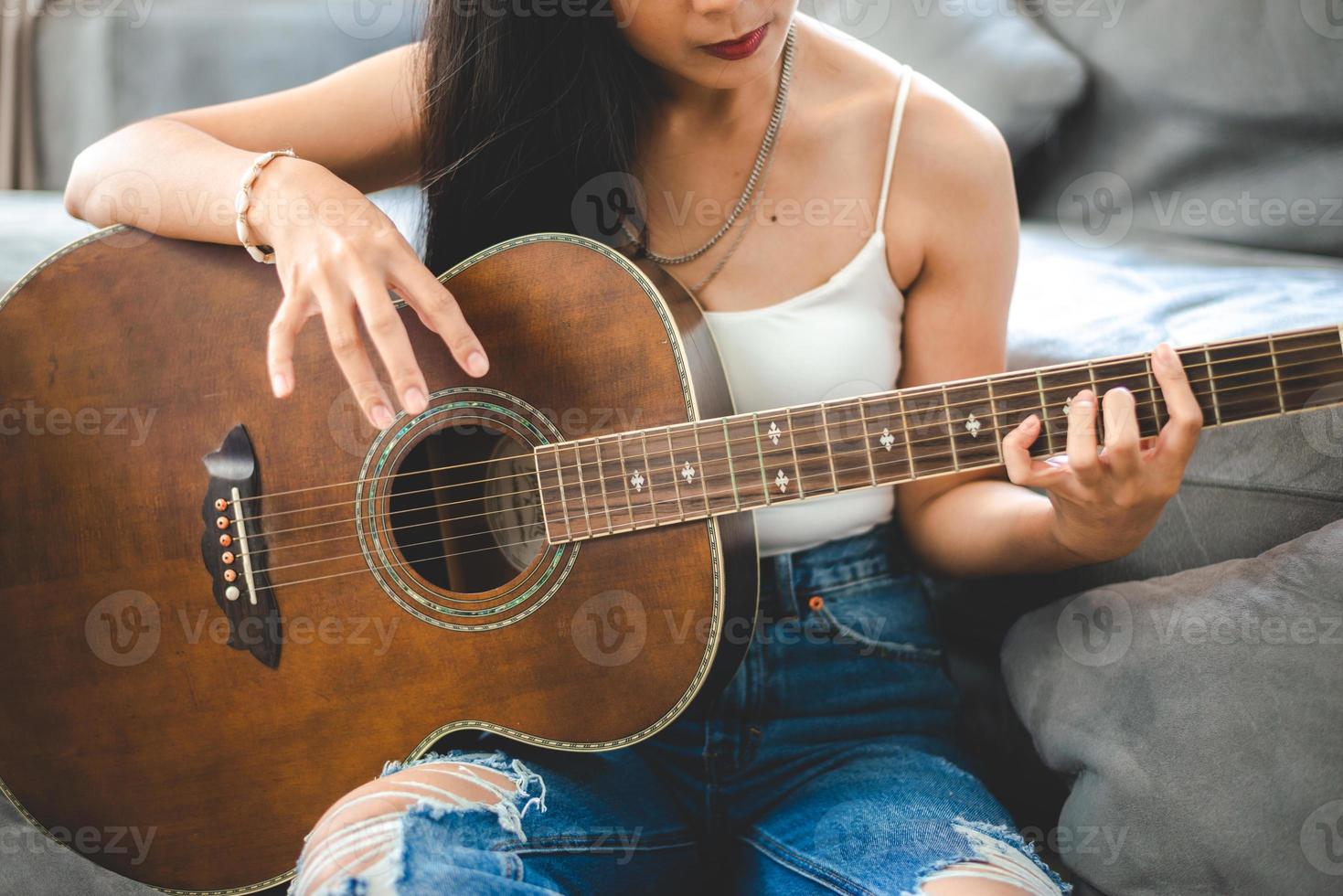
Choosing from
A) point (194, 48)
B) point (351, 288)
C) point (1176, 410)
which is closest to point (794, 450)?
point (1176, 410)

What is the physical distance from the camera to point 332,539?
2.90ft

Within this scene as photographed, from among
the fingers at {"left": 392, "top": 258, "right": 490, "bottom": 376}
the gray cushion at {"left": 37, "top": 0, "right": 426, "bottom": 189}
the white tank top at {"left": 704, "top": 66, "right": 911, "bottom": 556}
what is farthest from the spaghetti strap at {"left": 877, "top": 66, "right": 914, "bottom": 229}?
the gray cushion at {"left": 37, "top": 0, "right": 426, "bottom": 189}

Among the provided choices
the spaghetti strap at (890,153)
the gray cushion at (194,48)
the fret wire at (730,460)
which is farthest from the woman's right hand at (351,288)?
the gray cushion at (194,48)

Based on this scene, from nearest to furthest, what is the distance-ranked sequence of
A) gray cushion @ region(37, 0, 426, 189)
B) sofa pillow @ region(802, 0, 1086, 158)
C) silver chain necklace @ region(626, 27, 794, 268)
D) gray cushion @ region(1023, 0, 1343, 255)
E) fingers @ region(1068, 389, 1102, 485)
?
fingers @ region(1068, 389, 1102, 485), silver chain necklace @ region(626, 27, 794, 268), gray cushion @ region(1023, 0, 1343, 255), sofa pillow @ region(802, 0, 1086, 158), gray cushion @ region(37, 0, 426, 189)

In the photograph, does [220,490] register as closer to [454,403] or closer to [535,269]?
[454,403]

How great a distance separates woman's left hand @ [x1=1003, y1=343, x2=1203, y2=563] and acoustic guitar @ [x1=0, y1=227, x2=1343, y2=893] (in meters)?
0.03

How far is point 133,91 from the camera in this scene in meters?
1.65

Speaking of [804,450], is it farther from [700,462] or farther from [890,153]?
[890,153]

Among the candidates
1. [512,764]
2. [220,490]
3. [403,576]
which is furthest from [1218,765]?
[220,490]

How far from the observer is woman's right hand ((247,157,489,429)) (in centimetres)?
81

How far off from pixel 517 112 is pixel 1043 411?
0.61m

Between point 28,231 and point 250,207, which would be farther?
point 28,231

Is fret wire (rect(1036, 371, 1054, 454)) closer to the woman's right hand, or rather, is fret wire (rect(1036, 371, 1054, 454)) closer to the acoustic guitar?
the acoustic guitar

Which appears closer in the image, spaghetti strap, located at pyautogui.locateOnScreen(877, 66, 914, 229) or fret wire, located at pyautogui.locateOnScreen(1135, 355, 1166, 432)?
fret wire, located at pyautogui.locateOnScreen(1135, 355, 1166, 432)
